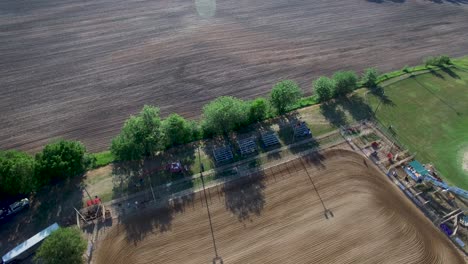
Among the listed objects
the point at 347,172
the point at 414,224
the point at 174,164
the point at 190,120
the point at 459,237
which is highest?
the point at 190,120

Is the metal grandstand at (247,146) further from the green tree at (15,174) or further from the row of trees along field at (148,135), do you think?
the green tree at (15,174)

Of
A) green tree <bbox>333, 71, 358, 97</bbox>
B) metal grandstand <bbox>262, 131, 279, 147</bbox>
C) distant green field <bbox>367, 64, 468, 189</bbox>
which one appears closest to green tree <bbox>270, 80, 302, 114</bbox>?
metal grandstand <bbox>262, 131, 279, 147</bbox>

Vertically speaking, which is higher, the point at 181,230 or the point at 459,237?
the point at 181,230

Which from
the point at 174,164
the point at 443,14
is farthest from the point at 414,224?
the point at 443,14

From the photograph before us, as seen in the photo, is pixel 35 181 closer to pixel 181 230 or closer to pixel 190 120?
pixel 181 230

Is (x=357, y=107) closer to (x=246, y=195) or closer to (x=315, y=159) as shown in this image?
(x=315, y=159)

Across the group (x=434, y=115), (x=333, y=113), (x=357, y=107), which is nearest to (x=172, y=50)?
(x=333, y=113)

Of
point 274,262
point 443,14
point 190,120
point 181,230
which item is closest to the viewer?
point 274,262
